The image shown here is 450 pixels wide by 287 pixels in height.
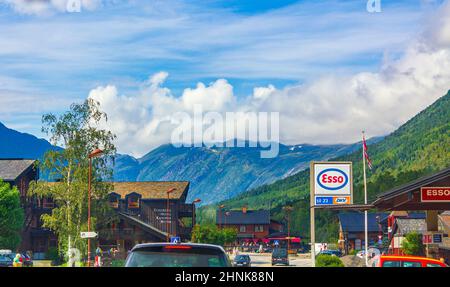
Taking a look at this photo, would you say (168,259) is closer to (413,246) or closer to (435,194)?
(435,194)

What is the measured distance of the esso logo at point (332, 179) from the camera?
44584mm

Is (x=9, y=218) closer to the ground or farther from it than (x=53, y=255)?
farther from it

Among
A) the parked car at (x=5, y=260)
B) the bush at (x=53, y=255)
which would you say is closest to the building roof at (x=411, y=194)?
the parked car at (x=5, y=260)

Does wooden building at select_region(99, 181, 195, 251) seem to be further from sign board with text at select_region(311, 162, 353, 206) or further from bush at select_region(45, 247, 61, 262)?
sign board with text at select_region(311, 162, 353, 206)

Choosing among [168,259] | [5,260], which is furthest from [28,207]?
[168,259]

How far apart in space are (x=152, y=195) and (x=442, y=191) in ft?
312

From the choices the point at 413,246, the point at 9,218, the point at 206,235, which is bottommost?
the point at 413,246

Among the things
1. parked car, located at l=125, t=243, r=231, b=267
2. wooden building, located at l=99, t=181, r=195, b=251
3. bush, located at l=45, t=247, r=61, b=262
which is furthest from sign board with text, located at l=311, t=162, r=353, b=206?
wooden building, located at l=99, t=181, r=195, b=251

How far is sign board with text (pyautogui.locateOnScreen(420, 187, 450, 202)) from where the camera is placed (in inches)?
1241

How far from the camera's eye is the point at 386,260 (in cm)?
2031

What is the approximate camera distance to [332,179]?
44.9 m

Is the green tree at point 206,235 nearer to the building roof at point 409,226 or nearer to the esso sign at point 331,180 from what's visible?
the building roof at point 409,226

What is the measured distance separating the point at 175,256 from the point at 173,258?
0.05 meters
